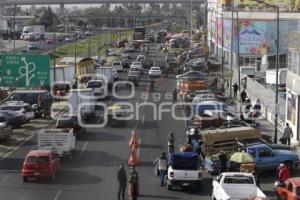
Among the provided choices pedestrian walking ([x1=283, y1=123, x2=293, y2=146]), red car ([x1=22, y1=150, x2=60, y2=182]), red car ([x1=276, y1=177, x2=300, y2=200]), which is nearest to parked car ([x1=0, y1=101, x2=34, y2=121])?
red car ([x1=22, y1=150, x2=60, y2=182])

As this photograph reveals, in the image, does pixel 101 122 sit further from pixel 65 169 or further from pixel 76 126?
pixel 65 169

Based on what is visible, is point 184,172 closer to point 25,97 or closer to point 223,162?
point 223,162

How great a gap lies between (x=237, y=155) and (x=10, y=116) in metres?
19.9

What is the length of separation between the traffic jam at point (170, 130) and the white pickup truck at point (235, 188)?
0.03 m

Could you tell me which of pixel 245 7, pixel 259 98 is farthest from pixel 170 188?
pixel 245 7

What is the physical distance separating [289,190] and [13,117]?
24.8 meters

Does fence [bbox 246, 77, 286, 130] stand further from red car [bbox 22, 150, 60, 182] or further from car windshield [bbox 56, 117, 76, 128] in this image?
red car [bbox 22, 150, 60, 182]

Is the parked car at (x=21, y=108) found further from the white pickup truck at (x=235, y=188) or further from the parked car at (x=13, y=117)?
the white pickup truck at (x=235, y=188)

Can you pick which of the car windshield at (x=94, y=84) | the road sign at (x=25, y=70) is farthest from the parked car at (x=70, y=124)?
the car windshield at (x=94, y=84)

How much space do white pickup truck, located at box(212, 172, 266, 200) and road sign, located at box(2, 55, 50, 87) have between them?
80.5 ft

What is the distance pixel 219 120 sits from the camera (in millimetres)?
44531

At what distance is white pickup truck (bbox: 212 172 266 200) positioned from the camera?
2552cm

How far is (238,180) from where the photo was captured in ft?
88.9

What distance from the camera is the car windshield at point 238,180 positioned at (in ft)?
88.6
